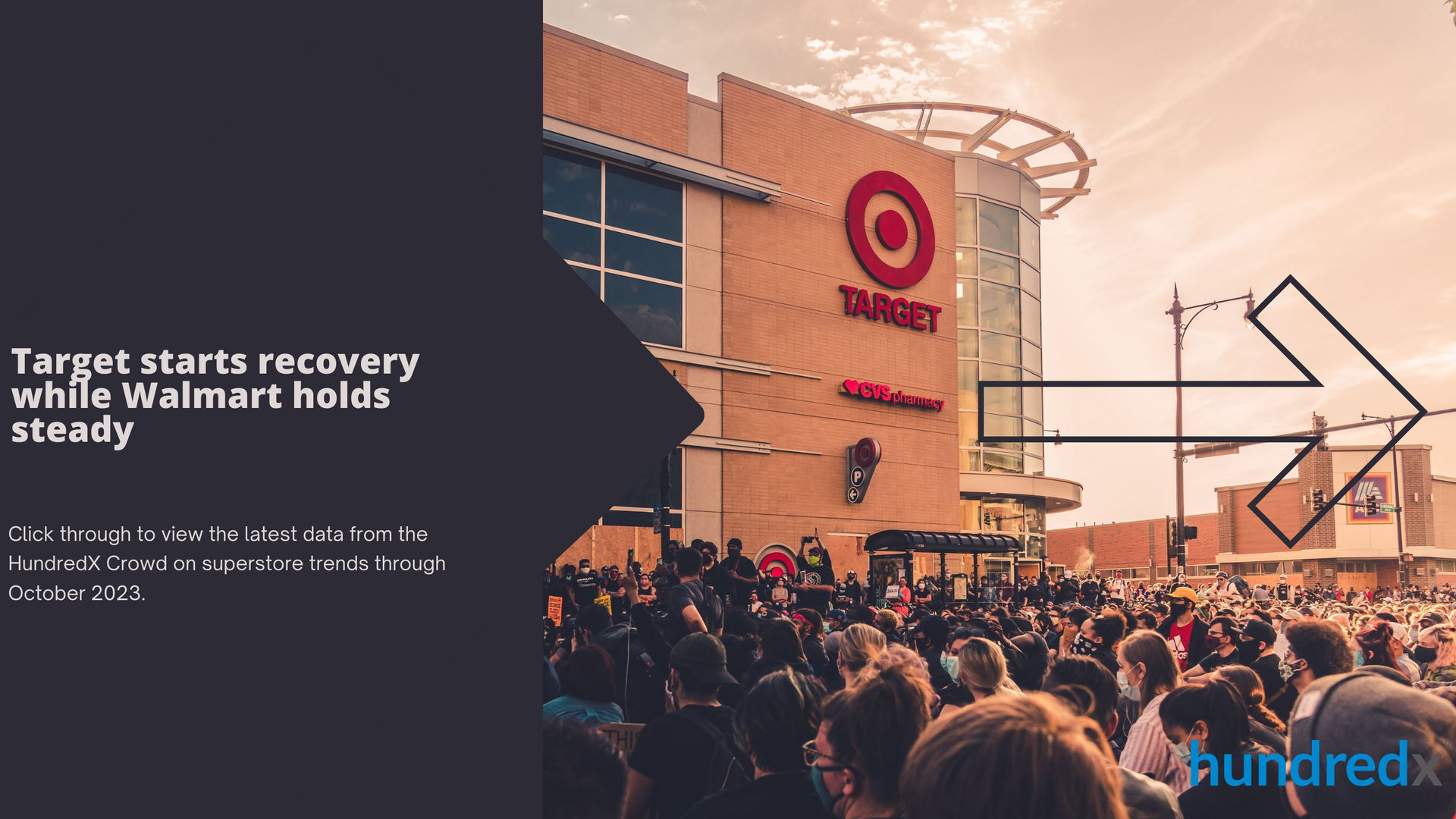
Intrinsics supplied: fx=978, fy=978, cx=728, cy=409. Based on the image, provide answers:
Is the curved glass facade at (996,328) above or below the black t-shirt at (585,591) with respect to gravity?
above

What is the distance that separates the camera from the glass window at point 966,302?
36219mm

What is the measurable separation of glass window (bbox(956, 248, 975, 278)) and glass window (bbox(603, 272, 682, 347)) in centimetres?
1304

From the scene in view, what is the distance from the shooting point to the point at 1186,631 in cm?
984

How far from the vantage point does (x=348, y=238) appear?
3.12 metres

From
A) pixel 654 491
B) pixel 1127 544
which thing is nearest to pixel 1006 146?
pixel 654 491

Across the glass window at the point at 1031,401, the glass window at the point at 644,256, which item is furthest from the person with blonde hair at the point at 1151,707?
the glass window at the point at 1031,401

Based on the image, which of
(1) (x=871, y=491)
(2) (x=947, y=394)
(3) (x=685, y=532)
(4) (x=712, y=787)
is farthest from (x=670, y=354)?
(4) (x=712, y=787)

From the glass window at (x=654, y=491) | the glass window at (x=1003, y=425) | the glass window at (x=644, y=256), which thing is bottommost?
the glass window at (x=654, y=491)

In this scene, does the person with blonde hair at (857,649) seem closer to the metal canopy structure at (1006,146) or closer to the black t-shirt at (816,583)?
the black t-shirt at (816,583)

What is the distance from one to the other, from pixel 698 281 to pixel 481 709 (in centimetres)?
2623

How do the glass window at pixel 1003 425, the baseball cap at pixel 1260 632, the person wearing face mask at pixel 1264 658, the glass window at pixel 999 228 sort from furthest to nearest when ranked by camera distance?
1. the glass window at pixel 999 228
2. the glass window at pixel 1003 425
3. the baseball cap at pixel 1260 632
4. the person wearing face mask at pixel 1264 658

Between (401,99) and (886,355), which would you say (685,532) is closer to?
(886,355)

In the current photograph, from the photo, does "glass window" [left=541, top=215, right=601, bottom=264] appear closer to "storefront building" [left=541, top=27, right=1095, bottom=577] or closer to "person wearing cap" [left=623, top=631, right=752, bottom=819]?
"storefront building" [left=541, top=27, right=1095, bottom=577]

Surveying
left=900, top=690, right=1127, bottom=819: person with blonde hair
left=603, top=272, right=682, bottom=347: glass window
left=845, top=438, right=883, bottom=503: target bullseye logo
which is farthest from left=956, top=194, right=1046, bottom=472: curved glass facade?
left=900, top=690, right=1127, bottom=819: person with blonde hair
